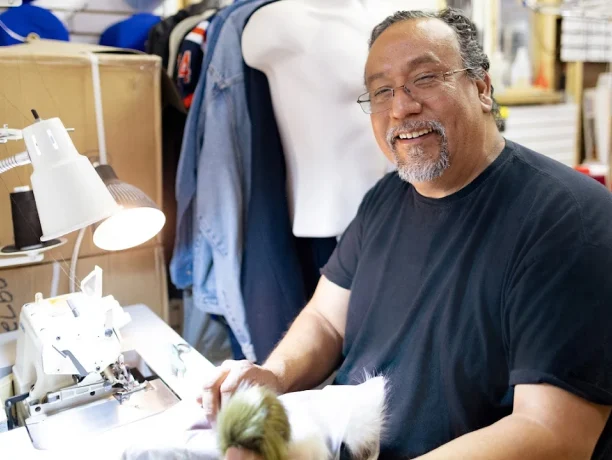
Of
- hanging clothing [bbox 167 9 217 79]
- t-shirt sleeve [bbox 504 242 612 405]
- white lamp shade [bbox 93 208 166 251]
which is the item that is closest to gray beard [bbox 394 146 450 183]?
t-shirt sleeve [bbox 504 242 612 405]

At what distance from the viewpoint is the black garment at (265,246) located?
1.54 meters

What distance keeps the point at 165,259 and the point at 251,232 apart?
13.1 inches

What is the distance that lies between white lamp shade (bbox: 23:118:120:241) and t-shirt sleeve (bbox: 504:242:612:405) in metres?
0.67

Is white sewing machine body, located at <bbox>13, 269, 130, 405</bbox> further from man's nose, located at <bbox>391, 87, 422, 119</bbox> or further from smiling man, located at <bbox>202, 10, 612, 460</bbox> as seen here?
man's nose, located at <bbox>391, 87, 422, 119</bbox>

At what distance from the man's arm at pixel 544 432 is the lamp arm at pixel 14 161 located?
2.73 ft

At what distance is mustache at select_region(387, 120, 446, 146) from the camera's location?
3.49 feet

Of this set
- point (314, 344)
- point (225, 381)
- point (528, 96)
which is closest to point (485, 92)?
point (314, 344)

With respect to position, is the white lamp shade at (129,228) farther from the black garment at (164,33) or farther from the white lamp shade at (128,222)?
the black garment at (164,33)

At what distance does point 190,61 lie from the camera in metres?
1.66

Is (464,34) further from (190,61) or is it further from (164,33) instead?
(164,33)

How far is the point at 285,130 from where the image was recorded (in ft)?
5.11

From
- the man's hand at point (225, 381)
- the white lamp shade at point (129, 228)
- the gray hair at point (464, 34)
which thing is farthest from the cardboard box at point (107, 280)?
the gray hair at point (464, 34)

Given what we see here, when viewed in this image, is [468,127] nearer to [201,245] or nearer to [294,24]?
[294,24]

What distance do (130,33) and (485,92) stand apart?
1216 millimetres
